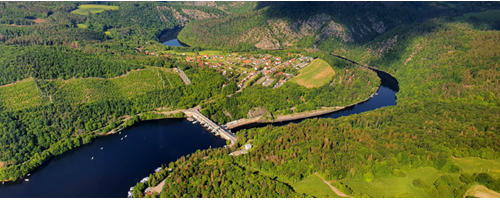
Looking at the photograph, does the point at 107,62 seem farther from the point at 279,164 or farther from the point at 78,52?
the point at 279,164

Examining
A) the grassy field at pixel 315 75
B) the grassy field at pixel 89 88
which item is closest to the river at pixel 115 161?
the grassy field at pixel 89 88

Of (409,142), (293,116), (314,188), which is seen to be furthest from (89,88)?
(409,142)

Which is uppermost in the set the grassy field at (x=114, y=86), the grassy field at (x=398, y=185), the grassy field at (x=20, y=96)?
the grassy field at (x=20, y=96)

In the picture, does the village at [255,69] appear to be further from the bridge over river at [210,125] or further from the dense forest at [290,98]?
the bridge over river at [210,125]

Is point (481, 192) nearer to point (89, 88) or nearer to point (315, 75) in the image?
point (315, 75)

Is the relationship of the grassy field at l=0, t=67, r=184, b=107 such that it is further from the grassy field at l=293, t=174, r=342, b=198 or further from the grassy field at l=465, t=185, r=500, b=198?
the grassy field at l=465, t=185, r=500, b=198

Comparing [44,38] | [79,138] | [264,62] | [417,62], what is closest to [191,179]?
[79,138]

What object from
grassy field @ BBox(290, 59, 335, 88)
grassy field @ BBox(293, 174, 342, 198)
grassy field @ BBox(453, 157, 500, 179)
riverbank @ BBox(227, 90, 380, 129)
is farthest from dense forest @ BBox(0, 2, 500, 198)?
grassy field @ BBox(290, 59, 335, 88)
